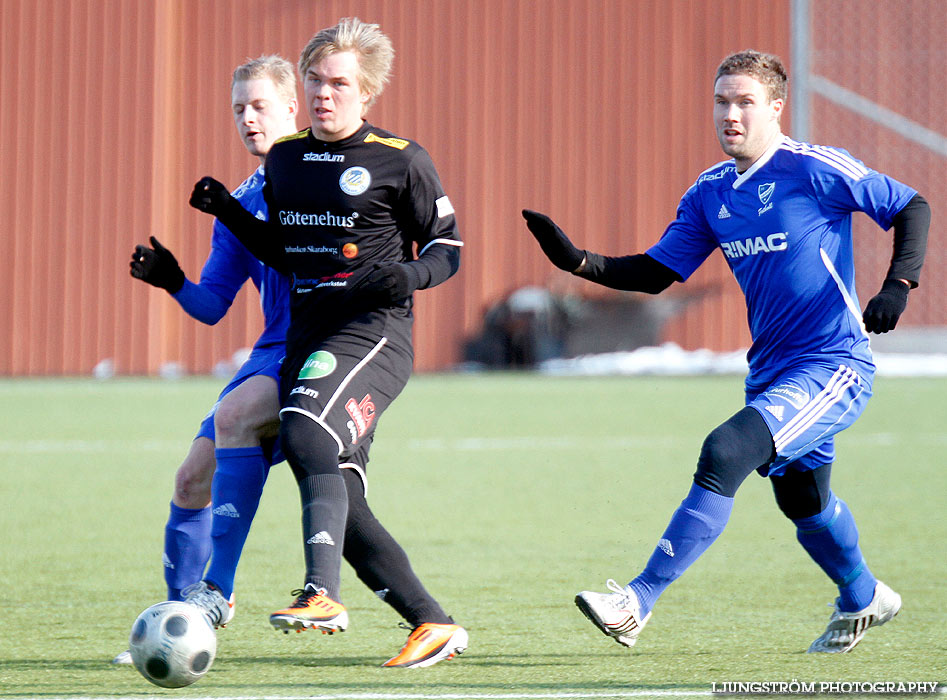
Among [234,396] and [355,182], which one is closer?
[355,182]

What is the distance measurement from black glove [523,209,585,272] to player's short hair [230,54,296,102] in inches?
34.6

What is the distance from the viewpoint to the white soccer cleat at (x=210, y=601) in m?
3.59

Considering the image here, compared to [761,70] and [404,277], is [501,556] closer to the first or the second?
[404,277]

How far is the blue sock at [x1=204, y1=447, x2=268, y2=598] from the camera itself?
373 centimetres

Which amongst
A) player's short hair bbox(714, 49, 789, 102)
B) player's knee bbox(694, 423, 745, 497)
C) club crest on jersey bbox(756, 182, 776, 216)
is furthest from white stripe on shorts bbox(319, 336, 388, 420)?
player's short hair bbox(714, 49, 789, 102)

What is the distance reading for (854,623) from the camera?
12.8 ft

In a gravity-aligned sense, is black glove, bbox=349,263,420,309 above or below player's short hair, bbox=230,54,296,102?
below

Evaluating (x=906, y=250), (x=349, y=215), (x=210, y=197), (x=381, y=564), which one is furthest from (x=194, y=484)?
(x=906, y=250)

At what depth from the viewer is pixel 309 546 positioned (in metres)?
3.29

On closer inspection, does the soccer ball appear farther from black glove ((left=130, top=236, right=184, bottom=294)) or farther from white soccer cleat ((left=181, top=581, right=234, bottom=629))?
black glove ((left=130, top=236, right=184, bottom=294))

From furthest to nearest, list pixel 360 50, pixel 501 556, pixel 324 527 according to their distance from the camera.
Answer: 1. pixel 501 556
2. pixel 360 50
3. pixel 324 527

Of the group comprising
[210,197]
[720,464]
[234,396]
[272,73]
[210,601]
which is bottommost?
[210,601]

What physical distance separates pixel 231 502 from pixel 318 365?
542 mm

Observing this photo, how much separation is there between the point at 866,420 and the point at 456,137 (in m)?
6.81
